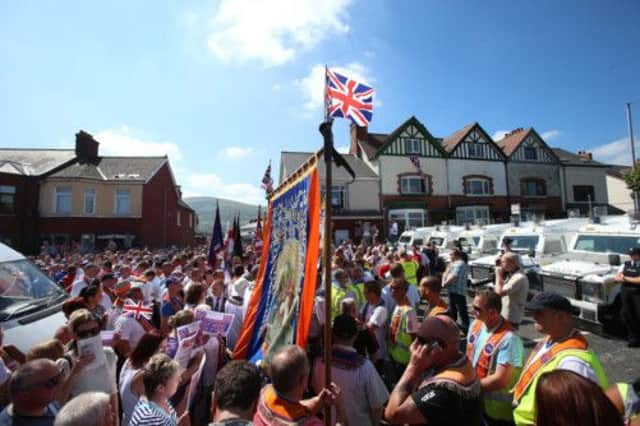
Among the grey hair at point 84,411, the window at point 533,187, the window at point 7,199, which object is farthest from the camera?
the window at point 533,187

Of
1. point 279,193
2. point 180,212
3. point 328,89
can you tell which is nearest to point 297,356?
point 279,193

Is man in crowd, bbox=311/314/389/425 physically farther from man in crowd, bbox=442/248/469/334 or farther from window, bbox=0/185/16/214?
window, bbox=0/185/16/214

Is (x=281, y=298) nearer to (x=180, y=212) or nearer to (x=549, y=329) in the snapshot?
(x=549, y=329)

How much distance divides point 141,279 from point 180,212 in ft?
88.8

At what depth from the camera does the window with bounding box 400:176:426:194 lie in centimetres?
2855

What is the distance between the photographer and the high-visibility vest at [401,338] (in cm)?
395

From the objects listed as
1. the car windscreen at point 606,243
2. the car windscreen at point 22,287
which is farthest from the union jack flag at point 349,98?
the car windscreen at point 606,243

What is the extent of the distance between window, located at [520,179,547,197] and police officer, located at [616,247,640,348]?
28.2 metres

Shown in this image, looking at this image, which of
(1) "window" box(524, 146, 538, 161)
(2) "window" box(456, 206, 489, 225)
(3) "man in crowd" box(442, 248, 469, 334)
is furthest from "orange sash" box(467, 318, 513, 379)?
(1) "window" box(524, 146, 538, 161)

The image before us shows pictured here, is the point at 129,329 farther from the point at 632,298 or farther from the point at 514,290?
the point at 632,298

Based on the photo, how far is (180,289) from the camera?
5.52 metres

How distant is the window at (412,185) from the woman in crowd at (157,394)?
1079 inches

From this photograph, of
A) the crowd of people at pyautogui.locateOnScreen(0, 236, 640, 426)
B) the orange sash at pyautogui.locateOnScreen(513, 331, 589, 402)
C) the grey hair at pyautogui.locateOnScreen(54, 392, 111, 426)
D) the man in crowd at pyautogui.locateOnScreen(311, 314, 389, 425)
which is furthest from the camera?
the man in crowd at pyautogui.locateOnScreen(311, 314, 389, 425)

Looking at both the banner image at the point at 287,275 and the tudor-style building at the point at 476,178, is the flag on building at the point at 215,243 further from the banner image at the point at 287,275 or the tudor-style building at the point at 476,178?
the tudor-style building at the point at 476,178
